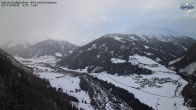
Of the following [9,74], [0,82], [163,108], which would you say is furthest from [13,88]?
[163,108]

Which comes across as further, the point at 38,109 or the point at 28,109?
the point at 38,109

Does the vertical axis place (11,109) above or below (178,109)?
above

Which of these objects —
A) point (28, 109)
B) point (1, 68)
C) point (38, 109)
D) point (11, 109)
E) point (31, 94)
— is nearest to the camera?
point (11, 109)

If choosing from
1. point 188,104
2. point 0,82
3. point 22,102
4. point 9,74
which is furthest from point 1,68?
point 188,104

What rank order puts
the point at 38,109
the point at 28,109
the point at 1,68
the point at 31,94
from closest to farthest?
the point at 28,109 → the point at 38,109 → the point at 31,94 → the point at 1,68

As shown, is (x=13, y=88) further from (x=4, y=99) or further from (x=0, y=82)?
(x=4, y=99)

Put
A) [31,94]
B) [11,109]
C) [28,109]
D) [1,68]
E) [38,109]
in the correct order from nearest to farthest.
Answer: [11,109], [28,109], [38,109], [31,94], [1,68]

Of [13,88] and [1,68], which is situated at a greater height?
[1,68]

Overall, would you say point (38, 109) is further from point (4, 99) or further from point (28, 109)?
point (4, 99)

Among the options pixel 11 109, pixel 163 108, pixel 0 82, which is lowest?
pixel 163 108
